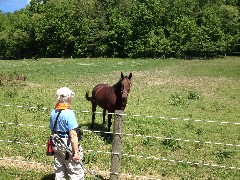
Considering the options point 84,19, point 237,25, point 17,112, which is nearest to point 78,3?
point 84,19

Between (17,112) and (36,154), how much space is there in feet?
21.0

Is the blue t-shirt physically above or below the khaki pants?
above

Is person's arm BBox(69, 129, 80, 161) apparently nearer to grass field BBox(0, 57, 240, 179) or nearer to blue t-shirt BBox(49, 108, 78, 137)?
blue t-shirt BBox(49, 108, 78, 137)

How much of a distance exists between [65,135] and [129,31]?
72.4 m

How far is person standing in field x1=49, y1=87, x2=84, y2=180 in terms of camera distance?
243 inches

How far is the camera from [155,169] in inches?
353

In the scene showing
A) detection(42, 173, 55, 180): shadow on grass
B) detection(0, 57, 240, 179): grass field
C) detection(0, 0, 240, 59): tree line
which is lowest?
detection(42, 173, 55, 180): shadow on grass

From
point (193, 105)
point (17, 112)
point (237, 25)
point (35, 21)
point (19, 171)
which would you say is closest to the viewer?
point (19, 171)

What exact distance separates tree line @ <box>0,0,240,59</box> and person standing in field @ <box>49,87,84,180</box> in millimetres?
63453

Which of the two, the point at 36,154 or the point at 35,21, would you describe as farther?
the point at 35,21

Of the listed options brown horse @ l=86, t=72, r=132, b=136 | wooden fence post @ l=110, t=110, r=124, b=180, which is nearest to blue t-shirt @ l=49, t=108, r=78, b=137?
wooden fence post @ l=110, t=110, r=124, b=180

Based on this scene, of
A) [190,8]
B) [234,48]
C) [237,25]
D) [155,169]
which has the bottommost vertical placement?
[155,169]

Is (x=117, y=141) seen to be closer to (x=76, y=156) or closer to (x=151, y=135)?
(x=76, y=156)

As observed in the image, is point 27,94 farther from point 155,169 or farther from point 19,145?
point 155,169
